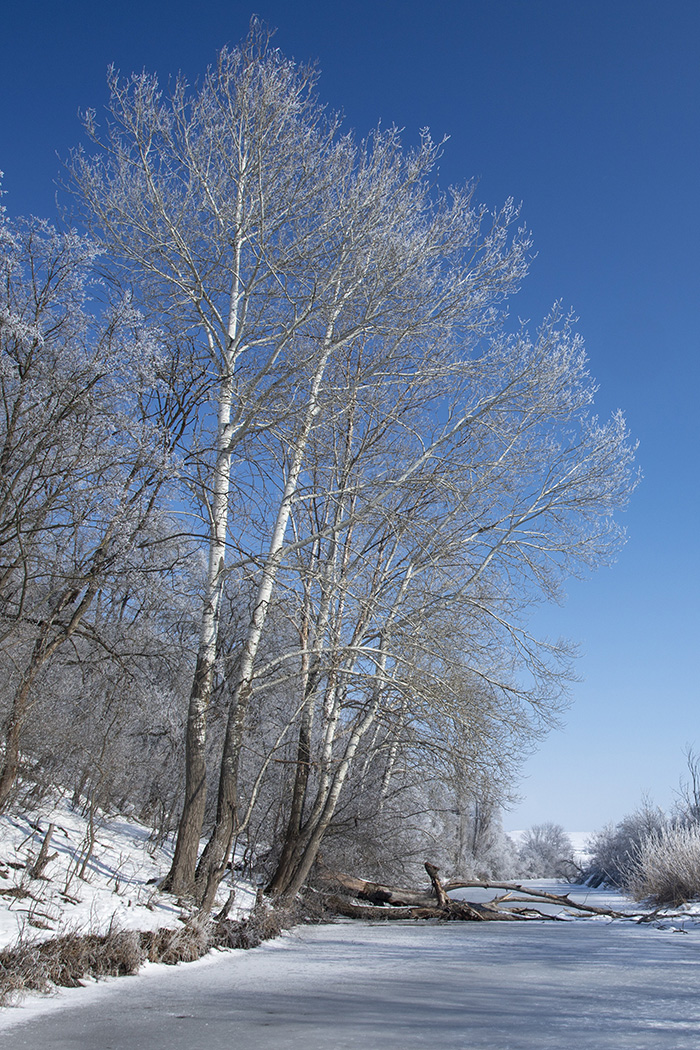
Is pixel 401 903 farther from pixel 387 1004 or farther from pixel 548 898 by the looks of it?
pixel 387 1004

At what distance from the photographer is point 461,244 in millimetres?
10242

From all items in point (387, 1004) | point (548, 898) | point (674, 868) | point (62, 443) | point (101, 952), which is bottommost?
point (101, 952)

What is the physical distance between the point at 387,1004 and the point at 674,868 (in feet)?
36.5

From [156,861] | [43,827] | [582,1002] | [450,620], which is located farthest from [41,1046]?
[450,620]

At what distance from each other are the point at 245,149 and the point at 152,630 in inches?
259

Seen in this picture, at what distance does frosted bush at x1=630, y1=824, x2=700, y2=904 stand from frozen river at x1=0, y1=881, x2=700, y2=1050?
5.90 metres

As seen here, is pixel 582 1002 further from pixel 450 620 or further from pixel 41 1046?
pixel 450 620

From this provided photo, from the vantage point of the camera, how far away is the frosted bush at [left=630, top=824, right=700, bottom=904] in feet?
42.9

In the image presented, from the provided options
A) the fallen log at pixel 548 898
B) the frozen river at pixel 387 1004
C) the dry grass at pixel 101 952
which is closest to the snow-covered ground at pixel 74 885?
the dry grass at pixel 101 952

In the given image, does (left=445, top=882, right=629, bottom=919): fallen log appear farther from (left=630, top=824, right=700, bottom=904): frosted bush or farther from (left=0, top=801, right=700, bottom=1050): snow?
(left=0, top=801, right=700, bottom=1050): snow

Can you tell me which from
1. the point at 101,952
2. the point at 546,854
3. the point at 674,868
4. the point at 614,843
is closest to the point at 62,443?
the point at 101,952

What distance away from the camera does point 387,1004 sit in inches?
175

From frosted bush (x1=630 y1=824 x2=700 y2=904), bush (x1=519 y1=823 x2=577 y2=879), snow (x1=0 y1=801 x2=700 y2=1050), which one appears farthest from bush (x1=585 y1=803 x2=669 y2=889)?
snow (x1=0 y1=801 x2=700 y2=1050)

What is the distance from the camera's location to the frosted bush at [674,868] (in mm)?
13070
